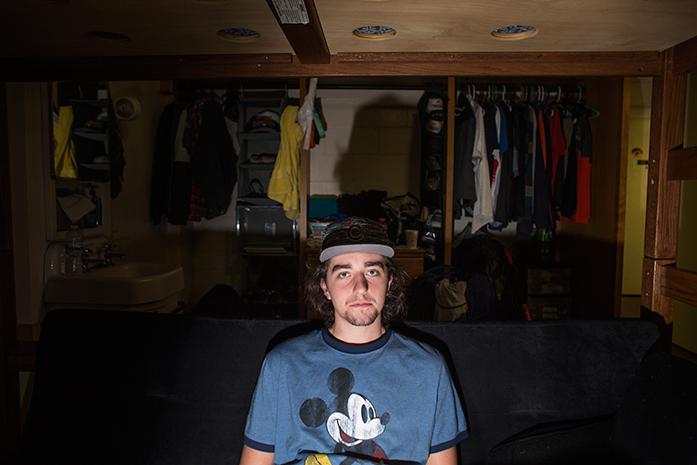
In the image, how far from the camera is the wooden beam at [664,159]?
1814 mm

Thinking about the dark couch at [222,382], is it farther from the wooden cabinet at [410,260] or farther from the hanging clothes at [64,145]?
the wooden cabinet at [410,260]

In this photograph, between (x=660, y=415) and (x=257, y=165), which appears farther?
(x=257, y=165)

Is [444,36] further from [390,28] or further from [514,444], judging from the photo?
[514,444]

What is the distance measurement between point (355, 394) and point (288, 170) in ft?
8.10

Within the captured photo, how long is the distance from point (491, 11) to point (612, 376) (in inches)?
45.7

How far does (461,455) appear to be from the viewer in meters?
1.51

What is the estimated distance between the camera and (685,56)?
174 centimetres

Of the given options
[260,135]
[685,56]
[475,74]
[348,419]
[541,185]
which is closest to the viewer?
[348,419]

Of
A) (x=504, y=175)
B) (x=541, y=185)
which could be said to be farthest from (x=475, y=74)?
(x=541, y=185)

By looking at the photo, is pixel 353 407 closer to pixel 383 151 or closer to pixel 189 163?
pixel 189 163

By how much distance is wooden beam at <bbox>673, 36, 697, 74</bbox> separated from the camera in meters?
1.70

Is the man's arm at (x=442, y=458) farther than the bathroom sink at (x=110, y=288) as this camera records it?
No

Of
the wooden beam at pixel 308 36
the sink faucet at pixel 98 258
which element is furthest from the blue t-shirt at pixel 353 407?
the sink faucet at pixel 98 258

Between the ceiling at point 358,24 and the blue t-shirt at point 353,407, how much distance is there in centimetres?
98
